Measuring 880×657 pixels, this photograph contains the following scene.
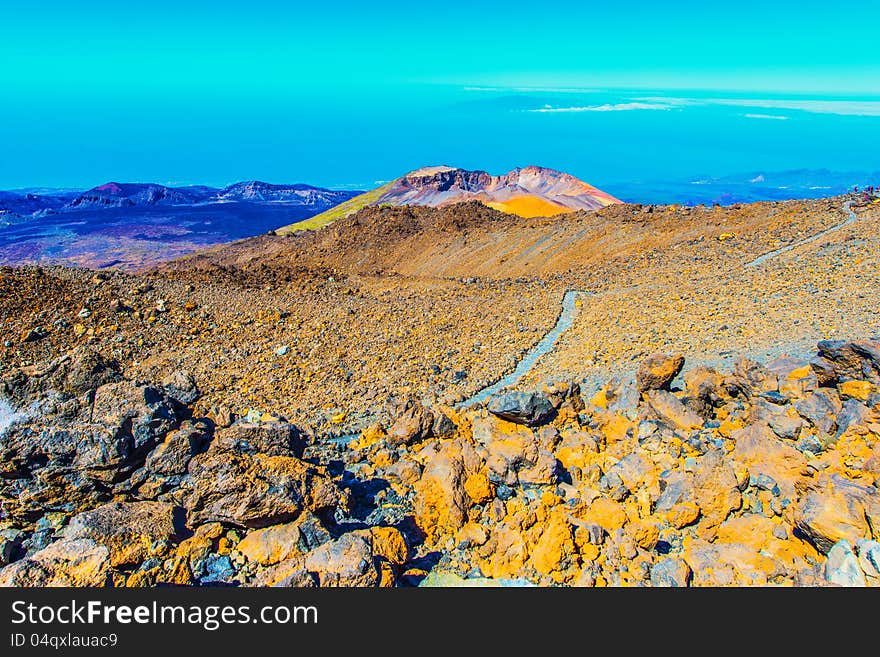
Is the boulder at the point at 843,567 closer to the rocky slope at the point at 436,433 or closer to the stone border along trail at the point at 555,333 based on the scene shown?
the rocky slope at the point at 436,433

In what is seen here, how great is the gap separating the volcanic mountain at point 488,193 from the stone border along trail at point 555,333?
35.7 meters

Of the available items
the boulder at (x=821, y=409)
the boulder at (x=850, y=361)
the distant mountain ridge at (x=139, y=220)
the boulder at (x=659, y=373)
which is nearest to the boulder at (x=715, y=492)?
the boulder at (x=821, y=409)

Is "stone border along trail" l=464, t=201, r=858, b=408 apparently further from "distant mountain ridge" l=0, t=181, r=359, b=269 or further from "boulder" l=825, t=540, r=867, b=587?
"distant mountain ridge" l=0, t=181, r=359, b=269

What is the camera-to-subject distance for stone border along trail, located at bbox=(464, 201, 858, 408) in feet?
37.3

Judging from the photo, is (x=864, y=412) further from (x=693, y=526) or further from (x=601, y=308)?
(x=601, y=308)

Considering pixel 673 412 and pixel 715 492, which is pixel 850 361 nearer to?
pixel 673 412

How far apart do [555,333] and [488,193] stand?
48.9 meters

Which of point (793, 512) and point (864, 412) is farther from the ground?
point (864, 412)

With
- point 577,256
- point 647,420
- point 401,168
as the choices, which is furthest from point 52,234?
point 401,168

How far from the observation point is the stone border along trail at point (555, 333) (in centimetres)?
1137

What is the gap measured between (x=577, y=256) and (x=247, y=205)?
286 ft

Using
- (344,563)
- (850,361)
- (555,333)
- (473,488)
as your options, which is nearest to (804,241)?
(555,333)

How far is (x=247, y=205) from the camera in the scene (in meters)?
99.6

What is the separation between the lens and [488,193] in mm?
61000
